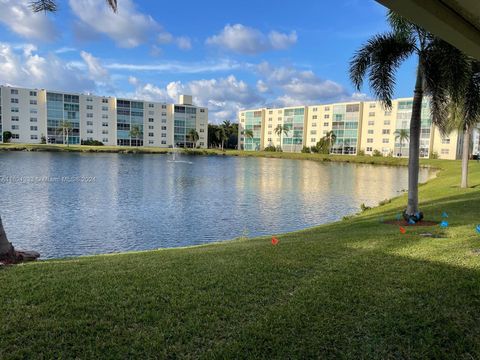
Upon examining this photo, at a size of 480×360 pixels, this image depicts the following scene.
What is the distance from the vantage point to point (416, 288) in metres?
6.04

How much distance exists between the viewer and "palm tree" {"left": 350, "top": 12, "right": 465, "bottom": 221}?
13086 mm

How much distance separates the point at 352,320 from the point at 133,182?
35.6m

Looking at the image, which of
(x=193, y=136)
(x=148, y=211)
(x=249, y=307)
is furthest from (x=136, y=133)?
(x=249, y=307)

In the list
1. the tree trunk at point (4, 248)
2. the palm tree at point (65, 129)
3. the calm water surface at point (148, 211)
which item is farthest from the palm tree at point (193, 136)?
the tree trunk at point (4, 248)

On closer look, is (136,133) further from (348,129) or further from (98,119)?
(348,129)

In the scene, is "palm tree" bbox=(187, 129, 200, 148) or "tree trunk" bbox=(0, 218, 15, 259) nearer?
"tree trunk" bbox=(0, 218, 15, 259)

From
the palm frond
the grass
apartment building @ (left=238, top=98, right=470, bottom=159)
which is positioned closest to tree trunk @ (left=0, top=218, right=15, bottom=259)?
the grass

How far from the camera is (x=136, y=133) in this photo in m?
130

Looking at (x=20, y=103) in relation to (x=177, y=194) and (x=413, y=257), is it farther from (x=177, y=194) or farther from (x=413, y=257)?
(x=413, y=257)

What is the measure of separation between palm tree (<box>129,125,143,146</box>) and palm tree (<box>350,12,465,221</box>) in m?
122

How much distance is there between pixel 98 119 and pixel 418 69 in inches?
4967

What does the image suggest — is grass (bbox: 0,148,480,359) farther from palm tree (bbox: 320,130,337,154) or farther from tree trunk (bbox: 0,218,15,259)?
palm tree (bbox: 320,130,337,154)

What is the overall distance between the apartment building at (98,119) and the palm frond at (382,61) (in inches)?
4719

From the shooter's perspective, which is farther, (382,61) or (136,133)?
(136,133)
